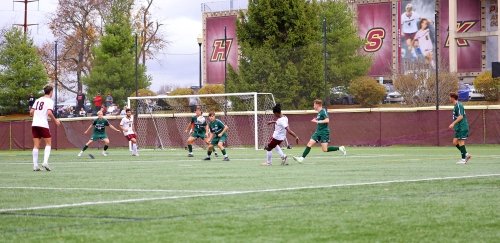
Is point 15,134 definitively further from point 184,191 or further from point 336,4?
point 184,191

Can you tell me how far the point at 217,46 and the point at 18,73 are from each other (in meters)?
32.4

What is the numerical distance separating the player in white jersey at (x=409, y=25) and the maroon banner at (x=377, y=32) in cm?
113

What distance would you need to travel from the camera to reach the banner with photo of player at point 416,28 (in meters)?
75.8

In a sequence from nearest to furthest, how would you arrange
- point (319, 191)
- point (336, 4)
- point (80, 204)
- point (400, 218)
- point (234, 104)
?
1. point (400, 218)
2. point (80, 204)
3. point (319, 191)
4. point (234, 104)
5. point (336, 4)

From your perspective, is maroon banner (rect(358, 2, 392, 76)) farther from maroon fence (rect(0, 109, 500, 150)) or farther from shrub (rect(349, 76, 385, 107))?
maroon fence (rect(0, 109, 500, 150))

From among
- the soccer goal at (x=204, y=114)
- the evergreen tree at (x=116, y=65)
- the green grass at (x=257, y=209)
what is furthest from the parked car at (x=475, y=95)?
the green grass at (x=257, y=209)

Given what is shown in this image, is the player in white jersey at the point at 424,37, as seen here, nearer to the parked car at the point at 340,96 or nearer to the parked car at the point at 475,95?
the parked car at the point at 475,95

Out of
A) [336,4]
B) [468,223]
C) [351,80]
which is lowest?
[468,223]

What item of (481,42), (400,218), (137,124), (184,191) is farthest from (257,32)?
(400,218)

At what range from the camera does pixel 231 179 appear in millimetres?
16562

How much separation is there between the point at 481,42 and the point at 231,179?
56.3m

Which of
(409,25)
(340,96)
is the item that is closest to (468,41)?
(409,25)

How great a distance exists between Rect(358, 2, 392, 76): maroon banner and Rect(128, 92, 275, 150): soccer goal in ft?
99.7

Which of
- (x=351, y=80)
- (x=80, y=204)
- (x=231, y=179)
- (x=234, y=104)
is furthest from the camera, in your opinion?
(x=351, y=80)
